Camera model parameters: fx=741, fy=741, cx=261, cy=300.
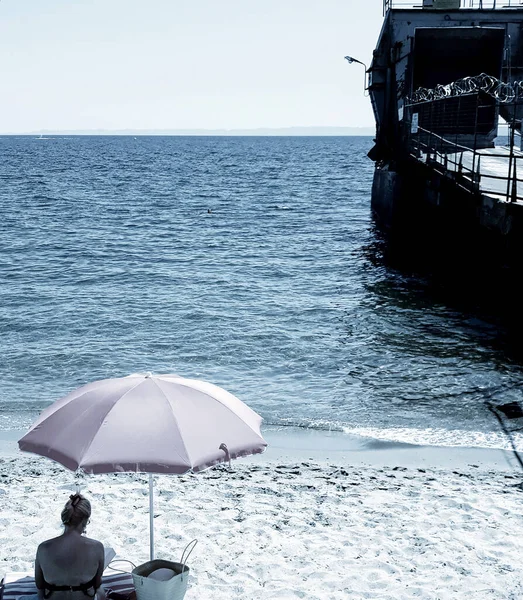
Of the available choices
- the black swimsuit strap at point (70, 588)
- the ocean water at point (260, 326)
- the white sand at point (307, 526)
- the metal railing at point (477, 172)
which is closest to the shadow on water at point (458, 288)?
the ocean water at point (260, 326)

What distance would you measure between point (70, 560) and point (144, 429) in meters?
0.98

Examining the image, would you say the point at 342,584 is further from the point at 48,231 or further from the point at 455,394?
the point at 48,231

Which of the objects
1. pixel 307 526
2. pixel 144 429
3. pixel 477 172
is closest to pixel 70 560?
pixel 144 429

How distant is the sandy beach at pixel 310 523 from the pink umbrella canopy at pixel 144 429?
5.34 ft

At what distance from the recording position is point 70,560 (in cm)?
487

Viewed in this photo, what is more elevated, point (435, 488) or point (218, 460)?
point (218, 460)

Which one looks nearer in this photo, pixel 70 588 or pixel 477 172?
pixel 70 588

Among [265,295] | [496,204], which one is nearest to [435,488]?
[496,204]

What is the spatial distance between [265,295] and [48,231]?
1922 cm

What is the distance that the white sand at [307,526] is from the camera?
653cm

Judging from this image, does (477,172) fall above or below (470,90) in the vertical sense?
below

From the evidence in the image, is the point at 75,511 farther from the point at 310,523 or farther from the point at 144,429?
the point at 310,523

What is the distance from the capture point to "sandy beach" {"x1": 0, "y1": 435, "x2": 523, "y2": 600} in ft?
21.5

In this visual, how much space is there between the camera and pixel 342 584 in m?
6.45
